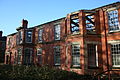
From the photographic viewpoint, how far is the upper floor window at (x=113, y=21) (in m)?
17.3

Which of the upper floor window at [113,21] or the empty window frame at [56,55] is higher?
the upper floor window at [113,21]

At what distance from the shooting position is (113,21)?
17641mm

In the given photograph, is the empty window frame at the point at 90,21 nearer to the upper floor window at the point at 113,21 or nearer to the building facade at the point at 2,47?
the upper floor window at the point at 113,21

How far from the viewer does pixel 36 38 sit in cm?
2827

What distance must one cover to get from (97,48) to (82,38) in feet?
Answer: 7.32

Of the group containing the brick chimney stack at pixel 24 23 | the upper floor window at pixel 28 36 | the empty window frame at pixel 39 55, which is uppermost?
the brick chimney stack at pixel 24 23

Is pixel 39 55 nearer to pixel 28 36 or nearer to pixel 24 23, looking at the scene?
pixel 28 36

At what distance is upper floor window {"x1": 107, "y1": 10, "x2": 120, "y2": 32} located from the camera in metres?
17.3

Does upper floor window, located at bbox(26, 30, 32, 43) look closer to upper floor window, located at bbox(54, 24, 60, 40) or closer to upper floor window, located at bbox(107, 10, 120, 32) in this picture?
upper floor window, located at bbox(54, 24, 60, 40)

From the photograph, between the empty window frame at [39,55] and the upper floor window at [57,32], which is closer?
the upper floor window at [57,32]

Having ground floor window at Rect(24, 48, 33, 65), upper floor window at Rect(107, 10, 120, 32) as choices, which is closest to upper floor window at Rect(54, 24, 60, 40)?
ground floor window at Rect(24, 48, 33, 65)

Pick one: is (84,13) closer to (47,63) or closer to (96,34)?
(96,34)

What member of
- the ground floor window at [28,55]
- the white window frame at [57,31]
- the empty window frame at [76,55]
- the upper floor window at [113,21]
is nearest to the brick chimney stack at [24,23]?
the ground floor window at [28,55]

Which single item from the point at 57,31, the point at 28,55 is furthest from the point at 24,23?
the point at 57,31
